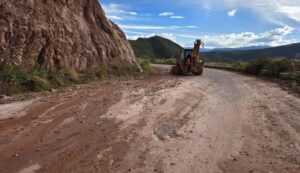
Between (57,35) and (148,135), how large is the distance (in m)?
12.6

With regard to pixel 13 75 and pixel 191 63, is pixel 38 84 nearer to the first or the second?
pixel 13 75

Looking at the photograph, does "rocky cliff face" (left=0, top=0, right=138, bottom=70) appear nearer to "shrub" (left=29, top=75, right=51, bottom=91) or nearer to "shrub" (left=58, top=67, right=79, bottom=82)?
"shrub" (left=58, top=67, right=79, bottom=82)

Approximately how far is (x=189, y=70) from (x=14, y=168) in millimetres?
23689

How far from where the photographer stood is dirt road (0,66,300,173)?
679 cm

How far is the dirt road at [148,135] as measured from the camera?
6.79 m

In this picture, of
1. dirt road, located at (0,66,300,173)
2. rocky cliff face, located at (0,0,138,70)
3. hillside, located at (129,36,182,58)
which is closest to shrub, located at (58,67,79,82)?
rocky cliff face, located at (0,0,138,70)

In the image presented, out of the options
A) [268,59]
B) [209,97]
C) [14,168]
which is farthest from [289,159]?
[268,59]

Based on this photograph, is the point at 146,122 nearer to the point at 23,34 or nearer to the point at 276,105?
the point at 276,105

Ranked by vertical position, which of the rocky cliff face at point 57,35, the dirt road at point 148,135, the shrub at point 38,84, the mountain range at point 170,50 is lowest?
the mountain range at point 170,50

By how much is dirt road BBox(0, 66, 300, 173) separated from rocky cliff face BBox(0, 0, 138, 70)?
4.44 m

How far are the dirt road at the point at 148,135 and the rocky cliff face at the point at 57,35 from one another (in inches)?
175

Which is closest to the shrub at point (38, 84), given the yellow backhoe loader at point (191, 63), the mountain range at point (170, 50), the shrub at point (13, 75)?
the shrub at point (13, 75)

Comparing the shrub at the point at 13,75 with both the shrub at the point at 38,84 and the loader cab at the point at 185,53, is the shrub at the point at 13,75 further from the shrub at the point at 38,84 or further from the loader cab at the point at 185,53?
the loader cab at the point at 185,53

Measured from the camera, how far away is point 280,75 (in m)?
27.6
